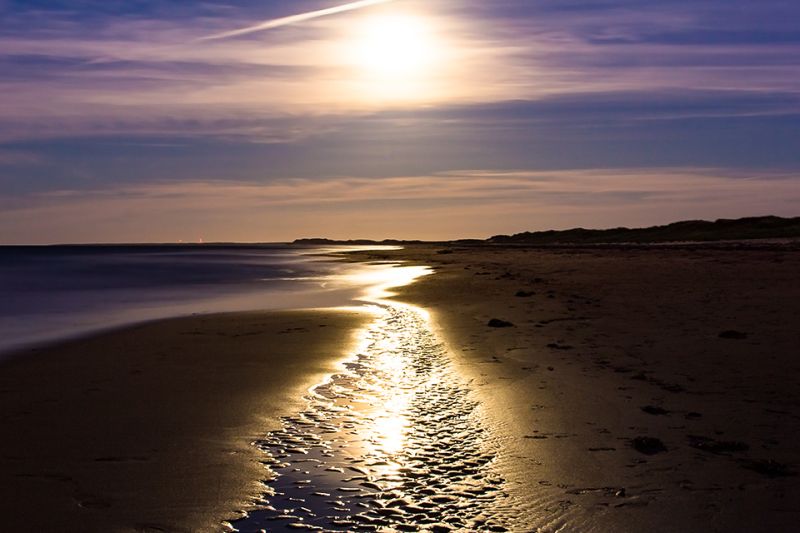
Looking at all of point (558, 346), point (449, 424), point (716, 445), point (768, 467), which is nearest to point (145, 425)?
point (449, 424)

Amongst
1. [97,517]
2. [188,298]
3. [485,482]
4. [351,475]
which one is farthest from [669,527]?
[188,298]

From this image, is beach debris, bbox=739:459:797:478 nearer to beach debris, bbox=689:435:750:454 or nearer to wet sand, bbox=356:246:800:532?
wet sand, bbox=356:246:800:532

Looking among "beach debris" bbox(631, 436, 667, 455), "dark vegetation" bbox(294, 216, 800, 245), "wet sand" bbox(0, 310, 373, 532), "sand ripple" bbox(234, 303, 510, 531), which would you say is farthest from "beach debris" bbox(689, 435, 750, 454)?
"dark vegetation" bbox(294, 216, 800, 245)

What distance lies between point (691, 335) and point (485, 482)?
28.3 ft

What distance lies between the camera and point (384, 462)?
22.8ft

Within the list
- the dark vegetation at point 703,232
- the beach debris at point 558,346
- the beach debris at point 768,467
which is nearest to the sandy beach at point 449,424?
the beach debris at point 768,467

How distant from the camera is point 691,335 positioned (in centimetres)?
1346

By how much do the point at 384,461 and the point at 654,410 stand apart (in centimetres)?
351

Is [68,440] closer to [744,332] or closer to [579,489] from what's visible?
[579,489]

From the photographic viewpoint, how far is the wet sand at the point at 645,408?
5652mm

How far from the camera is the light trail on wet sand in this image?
555 cm

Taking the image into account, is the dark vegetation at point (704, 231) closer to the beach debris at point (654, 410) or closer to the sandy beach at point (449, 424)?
the sandy beach at point (449, 424)

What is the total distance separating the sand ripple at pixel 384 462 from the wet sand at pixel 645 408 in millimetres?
361

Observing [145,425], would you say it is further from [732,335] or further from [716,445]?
[732,335]
